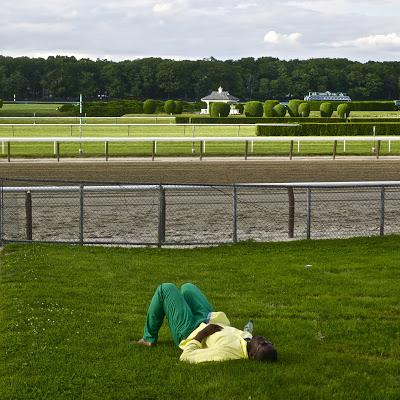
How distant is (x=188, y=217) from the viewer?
1423cm

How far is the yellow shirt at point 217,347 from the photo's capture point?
5.30 metres

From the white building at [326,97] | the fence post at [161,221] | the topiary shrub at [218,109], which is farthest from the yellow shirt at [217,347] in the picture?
the white building at [326,97]

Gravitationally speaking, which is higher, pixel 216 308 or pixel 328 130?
pixel 328 130

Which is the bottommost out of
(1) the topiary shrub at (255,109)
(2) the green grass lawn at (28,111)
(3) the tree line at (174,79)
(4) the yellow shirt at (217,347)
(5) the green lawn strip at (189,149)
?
(2) the green grass lawn at (28,111)

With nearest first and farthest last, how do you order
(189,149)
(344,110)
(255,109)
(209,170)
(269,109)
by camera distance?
(209,170), (189,149), (269,109), (255,109), (344,110)

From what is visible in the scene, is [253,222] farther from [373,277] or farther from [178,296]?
[178,296]

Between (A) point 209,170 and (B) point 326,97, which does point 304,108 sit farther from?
(B) point 326,97

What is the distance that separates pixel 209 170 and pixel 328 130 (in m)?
14.4

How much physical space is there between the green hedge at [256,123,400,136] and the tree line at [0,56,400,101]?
6034 centimetres

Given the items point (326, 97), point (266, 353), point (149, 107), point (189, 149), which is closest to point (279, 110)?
point (149, 107)

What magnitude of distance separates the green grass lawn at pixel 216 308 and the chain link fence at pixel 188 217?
101 centimetres

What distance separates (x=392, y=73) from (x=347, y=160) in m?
87.6

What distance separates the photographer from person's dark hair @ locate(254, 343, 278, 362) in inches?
203

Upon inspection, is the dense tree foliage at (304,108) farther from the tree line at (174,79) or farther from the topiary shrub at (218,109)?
the tree line at (174,79)
